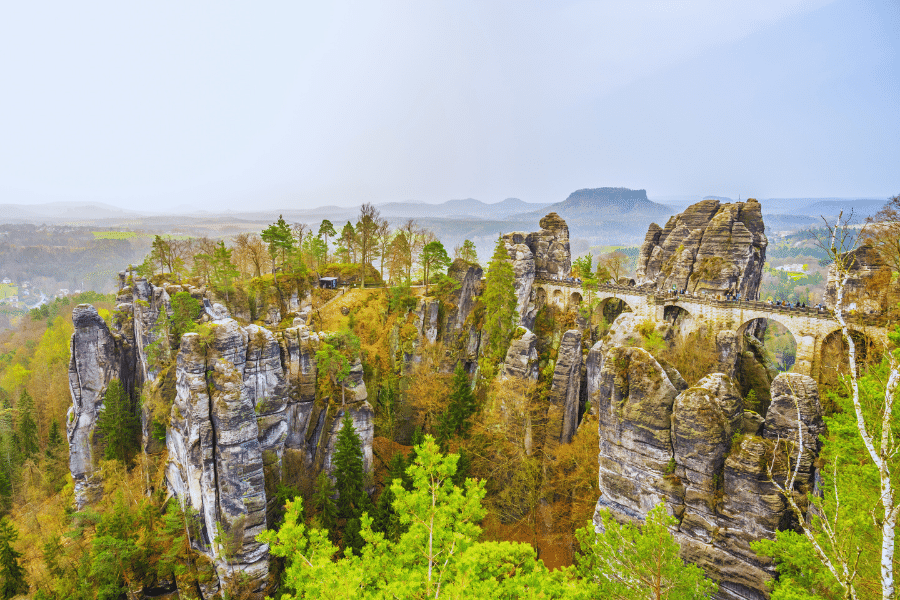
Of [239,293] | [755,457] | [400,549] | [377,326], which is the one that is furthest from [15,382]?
[755,457]

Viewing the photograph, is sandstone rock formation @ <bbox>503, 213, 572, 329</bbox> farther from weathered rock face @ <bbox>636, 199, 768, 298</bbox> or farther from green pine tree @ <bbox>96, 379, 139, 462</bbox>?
green pine tree @ <bbox>96, 379, 139, 462</bbox>

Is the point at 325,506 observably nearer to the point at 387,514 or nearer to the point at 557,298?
the point at 387,514

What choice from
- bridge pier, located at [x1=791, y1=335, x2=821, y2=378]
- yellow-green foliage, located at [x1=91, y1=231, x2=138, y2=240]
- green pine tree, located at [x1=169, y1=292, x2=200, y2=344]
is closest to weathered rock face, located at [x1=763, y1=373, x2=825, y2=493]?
bridge pier, located at [x1=791, y1=335, x2=821, y2=378]

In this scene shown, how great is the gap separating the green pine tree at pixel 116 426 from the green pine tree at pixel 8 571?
887cm

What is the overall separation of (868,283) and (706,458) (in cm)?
2387

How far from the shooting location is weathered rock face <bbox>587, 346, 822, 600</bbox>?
14383mm

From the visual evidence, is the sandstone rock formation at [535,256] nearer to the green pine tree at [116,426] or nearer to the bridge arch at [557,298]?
the bridge arch at [557,298]

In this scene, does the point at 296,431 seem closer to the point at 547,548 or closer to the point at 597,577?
the point at 547,548

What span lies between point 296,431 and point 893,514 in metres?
27.2

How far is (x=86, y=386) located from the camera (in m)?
34.9

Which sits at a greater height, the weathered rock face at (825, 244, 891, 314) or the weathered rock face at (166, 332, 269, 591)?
the weathered rock face at (825, 244, 891, 314)

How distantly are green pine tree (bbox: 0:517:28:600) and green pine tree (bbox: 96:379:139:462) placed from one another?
887cm

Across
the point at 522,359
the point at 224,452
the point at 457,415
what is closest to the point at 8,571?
the point at 224,452

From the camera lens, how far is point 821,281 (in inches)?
5418
